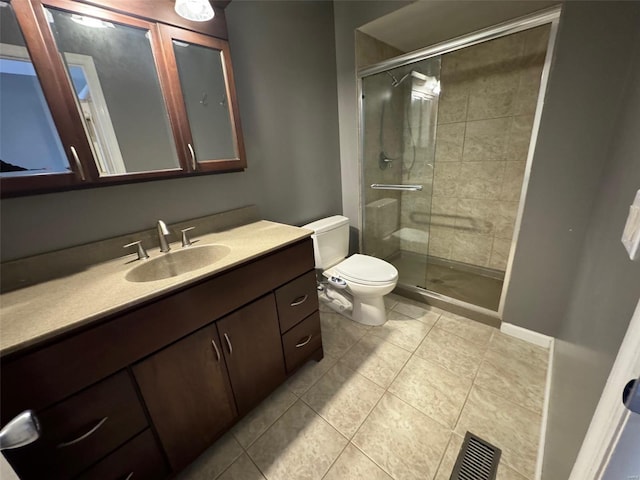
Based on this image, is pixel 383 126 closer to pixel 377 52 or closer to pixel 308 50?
pixel 377 52

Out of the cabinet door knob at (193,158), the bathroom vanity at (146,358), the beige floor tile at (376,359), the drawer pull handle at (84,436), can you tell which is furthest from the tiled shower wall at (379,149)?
the drawer pull handle at (84,436)

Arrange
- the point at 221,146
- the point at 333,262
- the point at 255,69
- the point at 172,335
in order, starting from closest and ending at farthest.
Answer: the point at 172,335 → the point at 221,146 → the point at 255,69 → the point at 333,262

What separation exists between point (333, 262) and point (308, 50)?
1.57 metres

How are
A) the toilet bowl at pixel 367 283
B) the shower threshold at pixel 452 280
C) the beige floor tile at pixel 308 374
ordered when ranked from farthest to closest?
the shower threshold at pixel 452 280 → the toilet bowl at pixel 367 283 → the beige floor tile at pixel 308 374

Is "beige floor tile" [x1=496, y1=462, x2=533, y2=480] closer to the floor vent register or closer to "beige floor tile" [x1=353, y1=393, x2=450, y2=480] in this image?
the floor vent register

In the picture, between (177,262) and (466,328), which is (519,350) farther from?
(177,262)

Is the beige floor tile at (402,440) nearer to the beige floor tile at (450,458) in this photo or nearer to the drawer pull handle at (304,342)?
the beige floor tile at (450,458)

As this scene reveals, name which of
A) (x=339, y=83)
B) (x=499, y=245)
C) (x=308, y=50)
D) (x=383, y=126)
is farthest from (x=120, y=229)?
(x=499, y=245)

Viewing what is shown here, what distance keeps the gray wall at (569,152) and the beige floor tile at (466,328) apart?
0.26 m

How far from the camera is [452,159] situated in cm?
245

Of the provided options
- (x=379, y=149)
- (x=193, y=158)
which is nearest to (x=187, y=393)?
(x=193, y=158)

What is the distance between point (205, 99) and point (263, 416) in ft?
5.48

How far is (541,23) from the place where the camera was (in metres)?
1.24

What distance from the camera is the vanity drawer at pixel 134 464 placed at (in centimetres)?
79
